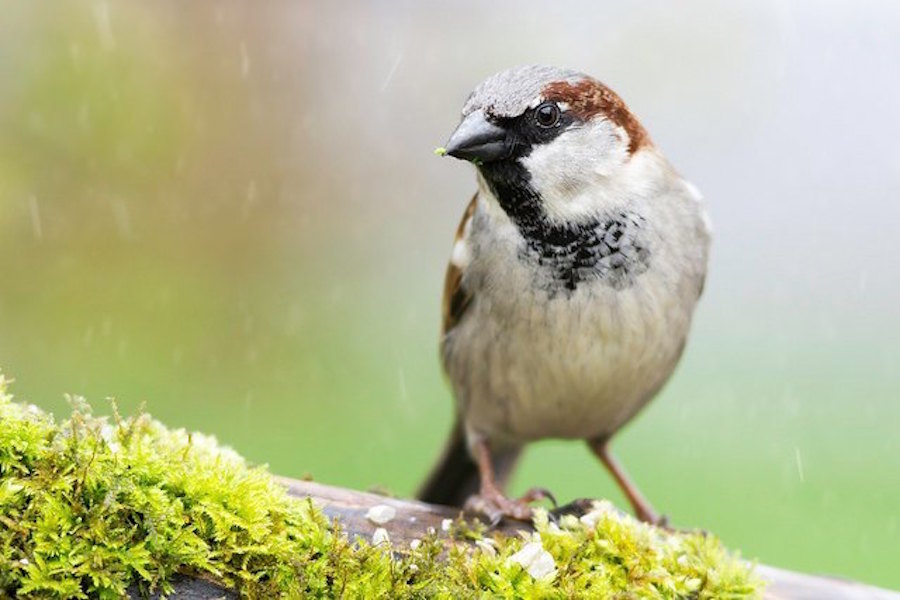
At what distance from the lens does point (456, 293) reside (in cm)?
321

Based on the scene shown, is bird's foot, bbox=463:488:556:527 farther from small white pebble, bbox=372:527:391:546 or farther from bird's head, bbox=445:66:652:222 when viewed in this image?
bird's head, bbox=445:66:652:222

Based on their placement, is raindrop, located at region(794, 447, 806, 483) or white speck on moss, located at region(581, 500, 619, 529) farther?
raindrop, located at region(794, 447, 806, 483)

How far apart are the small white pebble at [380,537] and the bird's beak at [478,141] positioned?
871 millimetres

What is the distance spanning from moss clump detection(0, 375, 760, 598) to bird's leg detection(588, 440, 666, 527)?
126 centimetres

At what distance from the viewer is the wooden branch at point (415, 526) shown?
7.41 feet

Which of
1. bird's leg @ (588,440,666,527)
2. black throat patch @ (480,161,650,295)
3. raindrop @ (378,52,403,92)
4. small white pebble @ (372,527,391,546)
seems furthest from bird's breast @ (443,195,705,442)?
raindrop @ (378,52,403,92)

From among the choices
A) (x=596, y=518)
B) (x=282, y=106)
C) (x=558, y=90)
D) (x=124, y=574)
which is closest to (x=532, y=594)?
(x=596, y=518)

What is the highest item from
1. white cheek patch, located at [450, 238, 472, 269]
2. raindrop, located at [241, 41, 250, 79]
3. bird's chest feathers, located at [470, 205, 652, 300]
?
raindrop, located at [241, 41, 250, 79]

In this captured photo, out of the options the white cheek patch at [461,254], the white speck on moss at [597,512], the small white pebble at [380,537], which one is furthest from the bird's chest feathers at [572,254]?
the small white pebble at [380,537]

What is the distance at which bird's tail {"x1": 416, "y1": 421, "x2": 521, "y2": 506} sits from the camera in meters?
3.73

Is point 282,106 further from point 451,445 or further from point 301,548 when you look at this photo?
point 301,548

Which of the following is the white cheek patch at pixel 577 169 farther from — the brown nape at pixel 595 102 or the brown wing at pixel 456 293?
the brown wing at pixel 456 293

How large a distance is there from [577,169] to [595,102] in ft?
0.59

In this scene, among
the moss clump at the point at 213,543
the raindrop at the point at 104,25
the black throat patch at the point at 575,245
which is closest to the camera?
the moss clump at the point at 213,543
